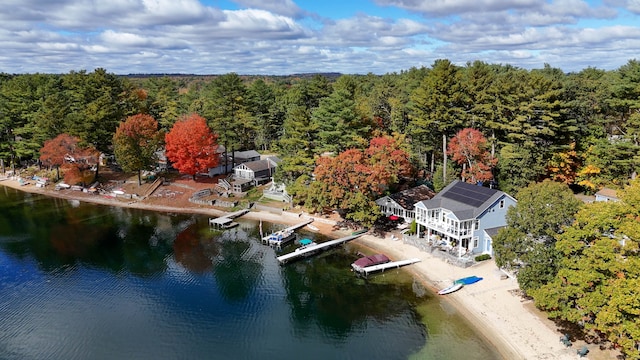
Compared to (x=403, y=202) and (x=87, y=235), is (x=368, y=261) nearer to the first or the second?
(x=403, y=202)

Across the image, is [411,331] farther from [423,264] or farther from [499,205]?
[499,205]

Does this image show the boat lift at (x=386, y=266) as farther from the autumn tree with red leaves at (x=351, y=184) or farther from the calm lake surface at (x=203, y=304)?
the autumn tree with red leaves at (x=351, y=184)

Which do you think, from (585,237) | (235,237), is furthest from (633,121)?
(235,237)

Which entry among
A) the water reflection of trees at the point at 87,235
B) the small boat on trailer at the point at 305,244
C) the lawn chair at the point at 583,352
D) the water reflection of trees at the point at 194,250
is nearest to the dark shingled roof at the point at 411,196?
the small boat on trailer at the point at 305,244

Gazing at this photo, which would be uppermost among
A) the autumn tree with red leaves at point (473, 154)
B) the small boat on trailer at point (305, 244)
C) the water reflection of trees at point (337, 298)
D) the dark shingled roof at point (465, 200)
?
the autumn tree with red leaves at point (473, 154)

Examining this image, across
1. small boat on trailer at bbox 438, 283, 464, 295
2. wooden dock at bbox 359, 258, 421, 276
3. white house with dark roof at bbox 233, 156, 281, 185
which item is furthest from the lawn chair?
white house with dark roof at bbox 233, 156, 281, 185
